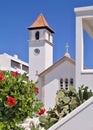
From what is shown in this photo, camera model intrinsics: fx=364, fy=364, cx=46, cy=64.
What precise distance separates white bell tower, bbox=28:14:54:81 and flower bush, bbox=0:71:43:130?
1502 inches

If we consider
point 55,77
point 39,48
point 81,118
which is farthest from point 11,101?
point 39,48

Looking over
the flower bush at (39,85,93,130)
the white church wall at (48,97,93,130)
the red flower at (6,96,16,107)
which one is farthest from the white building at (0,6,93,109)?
the white church wall at (48,97,93,130)

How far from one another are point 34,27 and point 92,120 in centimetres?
4592

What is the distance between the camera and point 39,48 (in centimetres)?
4966

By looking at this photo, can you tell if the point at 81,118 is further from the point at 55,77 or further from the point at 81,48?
the point at 55,77

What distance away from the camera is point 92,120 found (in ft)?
20.0

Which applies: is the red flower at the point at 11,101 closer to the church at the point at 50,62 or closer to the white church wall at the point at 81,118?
the church at the point at 50,62

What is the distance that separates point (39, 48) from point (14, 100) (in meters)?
41.4

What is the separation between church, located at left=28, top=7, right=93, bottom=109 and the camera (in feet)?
32.0

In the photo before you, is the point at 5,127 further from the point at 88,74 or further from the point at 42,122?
the point at 88,74

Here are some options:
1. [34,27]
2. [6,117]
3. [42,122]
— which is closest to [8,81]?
[6,117]

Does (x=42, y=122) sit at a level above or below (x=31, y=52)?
below

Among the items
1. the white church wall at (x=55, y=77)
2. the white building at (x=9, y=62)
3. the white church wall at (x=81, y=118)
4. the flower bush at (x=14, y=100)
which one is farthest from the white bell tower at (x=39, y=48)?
the white church wall at (x=81, y=118)

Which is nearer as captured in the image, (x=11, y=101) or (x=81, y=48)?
(x=11, y=101)
